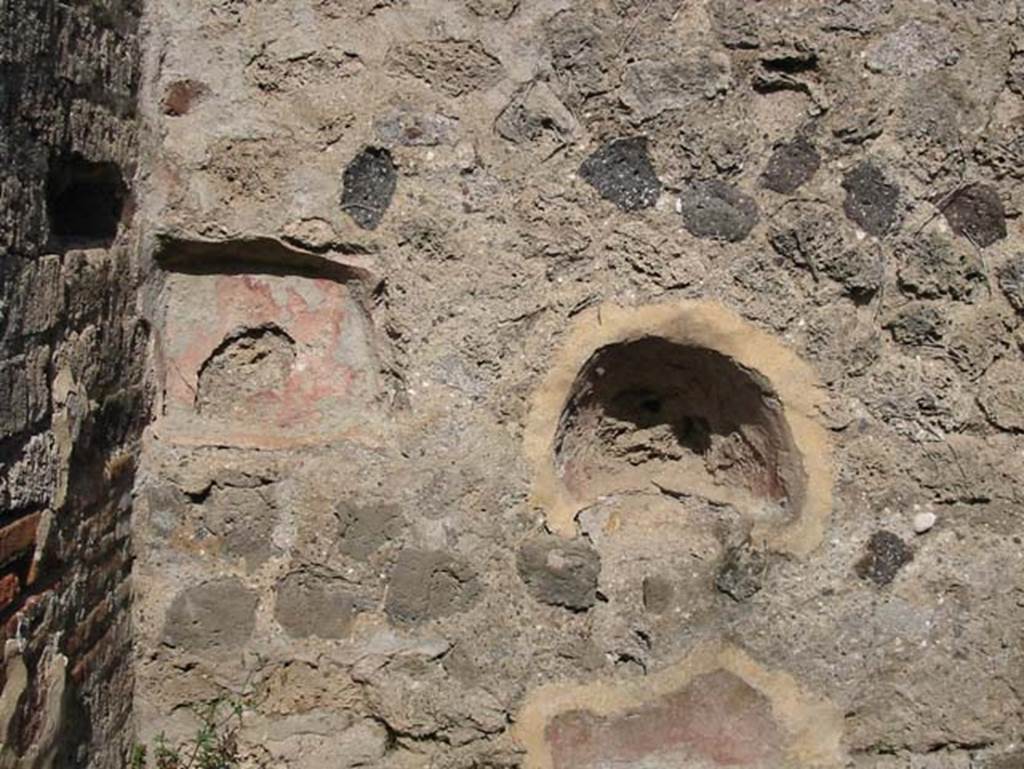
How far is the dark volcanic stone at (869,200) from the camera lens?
7.17 feet

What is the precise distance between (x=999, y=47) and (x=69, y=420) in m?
1.84

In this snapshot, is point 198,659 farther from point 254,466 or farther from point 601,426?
point 601,426

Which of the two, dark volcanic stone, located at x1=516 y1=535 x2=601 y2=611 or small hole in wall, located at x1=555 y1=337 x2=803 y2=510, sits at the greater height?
small hole in wall, located at x1=555 y1=337 x2=803 y2=510

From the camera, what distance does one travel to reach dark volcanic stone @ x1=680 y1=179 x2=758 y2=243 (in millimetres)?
2195

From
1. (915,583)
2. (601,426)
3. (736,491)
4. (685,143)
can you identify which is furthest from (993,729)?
(685,143)

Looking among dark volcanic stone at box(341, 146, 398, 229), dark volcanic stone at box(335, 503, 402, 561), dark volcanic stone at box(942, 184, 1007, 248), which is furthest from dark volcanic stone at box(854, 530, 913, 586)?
dark volcanic stone at box(341, 146, 398, 229)

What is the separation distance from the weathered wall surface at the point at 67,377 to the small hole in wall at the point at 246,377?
147mm

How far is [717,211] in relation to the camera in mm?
2199

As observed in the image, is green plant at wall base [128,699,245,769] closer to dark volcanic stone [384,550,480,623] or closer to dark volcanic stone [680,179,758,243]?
dark volcanic stone [384,550,480,623]

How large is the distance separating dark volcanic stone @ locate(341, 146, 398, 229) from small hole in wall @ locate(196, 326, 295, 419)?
312 mm

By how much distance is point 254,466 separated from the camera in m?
2.24

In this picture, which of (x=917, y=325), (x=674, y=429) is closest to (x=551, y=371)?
(x=674, y=429)

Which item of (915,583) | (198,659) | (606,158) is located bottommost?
Answer: (198,659)

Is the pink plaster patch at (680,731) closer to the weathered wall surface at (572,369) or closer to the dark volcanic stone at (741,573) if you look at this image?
the weathered wall surface at (572,369)
